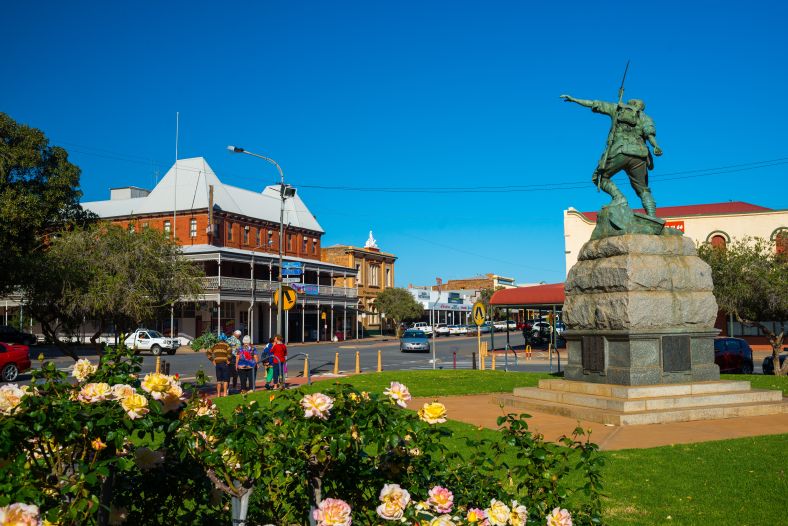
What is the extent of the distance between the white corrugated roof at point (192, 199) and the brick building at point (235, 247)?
8 centimetres

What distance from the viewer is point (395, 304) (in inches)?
2921

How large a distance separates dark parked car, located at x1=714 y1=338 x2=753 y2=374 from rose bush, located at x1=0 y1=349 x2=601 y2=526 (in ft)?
73.6

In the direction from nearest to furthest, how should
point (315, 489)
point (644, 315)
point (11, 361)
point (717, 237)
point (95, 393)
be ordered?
point (95, 393)
point (315, 489)
point (644, 315)
point (11, 361)
point (717, 237)

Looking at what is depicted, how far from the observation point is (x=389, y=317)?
7606cm

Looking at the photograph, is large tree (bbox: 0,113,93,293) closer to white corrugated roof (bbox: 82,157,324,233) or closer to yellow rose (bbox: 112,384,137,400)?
white corrugated roof (bbox: 82,157,324,233)

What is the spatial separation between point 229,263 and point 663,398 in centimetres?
4747

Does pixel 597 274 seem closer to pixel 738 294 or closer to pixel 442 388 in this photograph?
pixel 442 388

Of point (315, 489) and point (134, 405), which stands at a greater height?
point (134, 405)

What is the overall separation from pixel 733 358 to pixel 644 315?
1377 cm

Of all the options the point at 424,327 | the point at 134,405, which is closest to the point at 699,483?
the point at 134,405

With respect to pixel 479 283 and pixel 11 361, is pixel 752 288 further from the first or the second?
pixel 479 283

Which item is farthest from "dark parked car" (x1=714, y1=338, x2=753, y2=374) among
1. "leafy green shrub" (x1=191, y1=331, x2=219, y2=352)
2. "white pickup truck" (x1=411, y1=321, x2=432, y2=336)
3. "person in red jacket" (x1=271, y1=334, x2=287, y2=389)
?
"white pickup truck" (x1=411, y1=321, x2=432, y2=336)

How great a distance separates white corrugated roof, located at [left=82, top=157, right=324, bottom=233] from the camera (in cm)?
5841

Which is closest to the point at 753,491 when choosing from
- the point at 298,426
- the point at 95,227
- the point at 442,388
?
the point at 298,426
